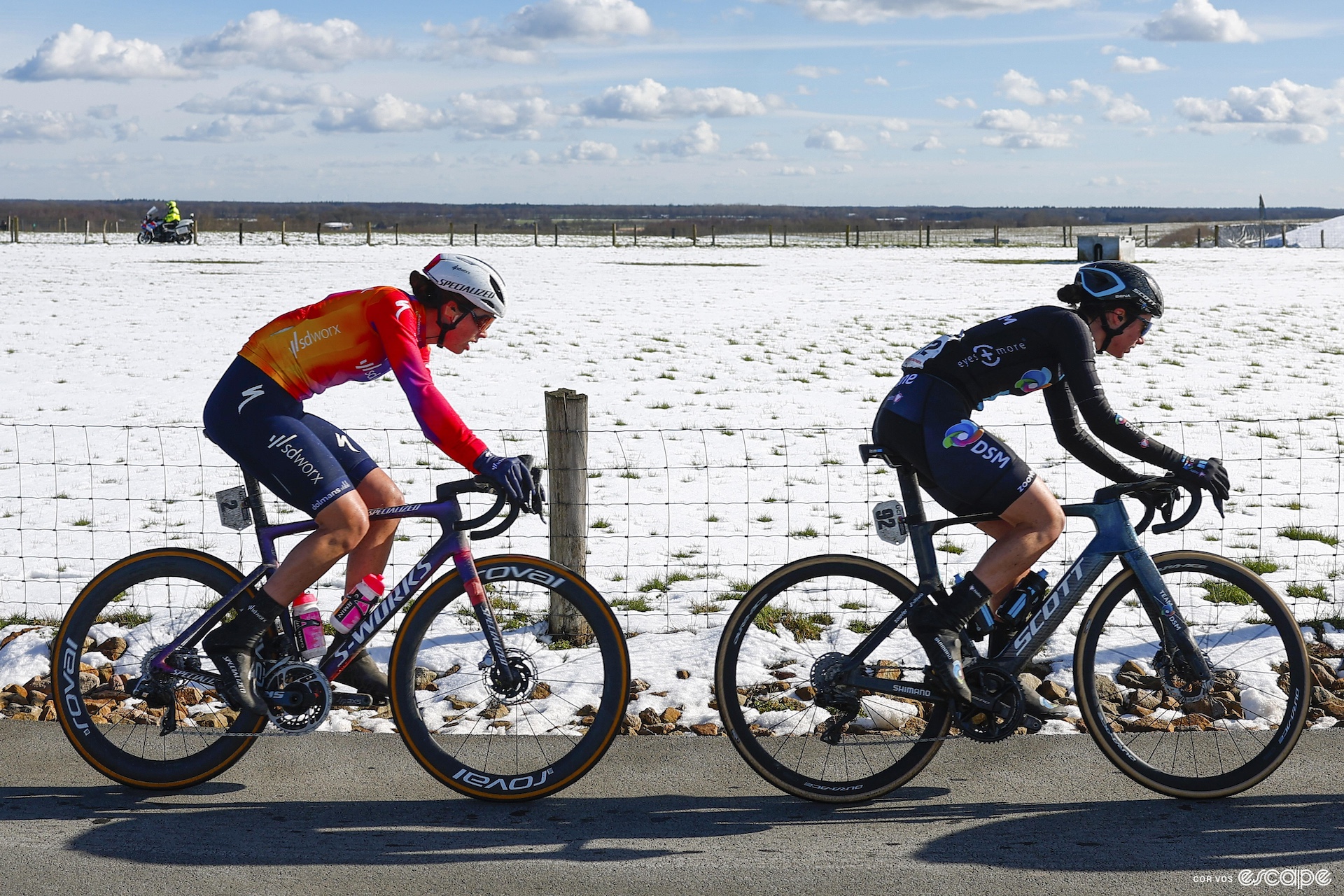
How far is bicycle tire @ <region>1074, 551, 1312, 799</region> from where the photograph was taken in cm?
419

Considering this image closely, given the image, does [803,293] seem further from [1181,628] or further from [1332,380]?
[1181,628]

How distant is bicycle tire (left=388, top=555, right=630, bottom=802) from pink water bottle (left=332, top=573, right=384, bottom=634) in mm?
169

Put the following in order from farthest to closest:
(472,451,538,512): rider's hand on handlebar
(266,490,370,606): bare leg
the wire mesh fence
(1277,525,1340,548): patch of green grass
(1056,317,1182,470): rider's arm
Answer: (1277,525,1340,548): patch of green grass → the wire mesh fence → (266,490,370,606): bare leg → (1056,317,1182,470): rider's arm → (472,451,538,512): rider's hand on handlebar

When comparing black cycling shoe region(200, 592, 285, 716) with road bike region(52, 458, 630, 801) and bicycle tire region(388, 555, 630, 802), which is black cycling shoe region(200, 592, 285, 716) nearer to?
road bike region(52, 458, 630, 801)

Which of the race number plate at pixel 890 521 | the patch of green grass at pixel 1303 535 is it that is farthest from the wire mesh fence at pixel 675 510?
the race number plate at pixel 890 521

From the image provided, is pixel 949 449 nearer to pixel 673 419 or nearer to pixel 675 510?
pixel 675 510

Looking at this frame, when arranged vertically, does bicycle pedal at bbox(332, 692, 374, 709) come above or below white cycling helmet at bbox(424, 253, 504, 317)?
below

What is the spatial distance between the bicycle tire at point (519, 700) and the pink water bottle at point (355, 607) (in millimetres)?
169

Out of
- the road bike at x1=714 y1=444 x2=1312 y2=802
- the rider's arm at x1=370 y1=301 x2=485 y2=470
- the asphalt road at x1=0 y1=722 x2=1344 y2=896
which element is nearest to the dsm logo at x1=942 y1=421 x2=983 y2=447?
the road bike at x1=714 y1=444 x2=1312 y2=802

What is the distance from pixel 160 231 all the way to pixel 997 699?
54464 millimetres

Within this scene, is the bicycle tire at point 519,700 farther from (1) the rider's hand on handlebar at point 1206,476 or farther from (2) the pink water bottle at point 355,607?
(1) the rider's hand on handlebar at point 1206,476

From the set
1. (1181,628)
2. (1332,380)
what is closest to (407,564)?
(1181,628)

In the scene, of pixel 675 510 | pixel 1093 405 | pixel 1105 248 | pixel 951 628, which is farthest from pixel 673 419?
pixel 1105 248

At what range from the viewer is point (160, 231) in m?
52.3
